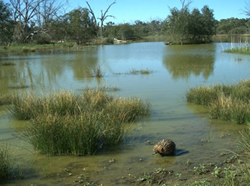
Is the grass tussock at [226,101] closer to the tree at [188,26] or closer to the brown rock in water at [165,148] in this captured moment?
the brown rock in water at [165,148]

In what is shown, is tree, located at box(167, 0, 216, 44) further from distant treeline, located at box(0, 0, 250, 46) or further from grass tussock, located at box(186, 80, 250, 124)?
grass tussock, located at box(186, 80, 250, 124)

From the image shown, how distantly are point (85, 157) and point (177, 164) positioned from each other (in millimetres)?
1477

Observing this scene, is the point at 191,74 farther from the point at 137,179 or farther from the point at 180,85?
the point at 137,179

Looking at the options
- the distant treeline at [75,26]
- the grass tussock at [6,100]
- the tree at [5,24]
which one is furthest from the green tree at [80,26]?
the grass tussock at [6,100]

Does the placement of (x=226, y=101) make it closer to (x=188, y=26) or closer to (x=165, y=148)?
(x=165, y=148)

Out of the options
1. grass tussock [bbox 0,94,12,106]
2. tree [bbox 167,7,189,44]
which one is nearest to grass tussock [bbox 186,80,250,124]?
grass tussock [bbox 0,94,12,106]

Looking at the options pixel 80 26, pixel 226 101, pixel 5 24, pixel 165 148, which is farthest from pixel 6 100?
pixel 80 26

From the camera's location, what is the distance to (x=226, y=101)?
6961 mm

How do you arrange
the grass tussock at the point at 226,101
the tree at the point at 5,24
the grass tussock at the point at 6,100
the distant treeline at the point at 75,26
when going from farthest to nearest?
the distant treeline at the point at 75,26, the tree at the point at 5,24, the grass tussock at the point at 6,100, the grass tussock at the point at 226,101

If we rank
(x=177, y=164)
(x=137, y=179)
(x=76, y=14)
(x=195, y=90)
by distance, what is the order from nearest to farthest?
(x=137, y=179) → (x=177, y=164) → (x=195, y=90) → (x=76, y=14)

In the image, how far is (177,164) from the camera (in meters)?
4.74

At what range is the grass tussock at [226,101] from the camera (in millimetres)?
6637

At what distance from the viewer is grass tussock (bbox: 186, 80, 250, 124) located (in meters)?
6.64

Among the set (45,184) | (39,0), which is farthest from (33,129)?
(39,0)
